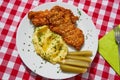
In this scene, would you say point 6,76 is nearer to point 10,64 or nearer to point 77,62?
point 10,64

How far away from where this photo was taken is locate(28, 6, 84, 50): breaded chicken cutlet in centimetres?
→ 192

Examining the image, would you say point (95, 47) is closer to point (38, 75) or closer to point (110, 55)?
point (110, 55)

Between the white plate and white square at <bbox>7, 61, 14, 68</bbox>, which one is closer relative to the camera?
the white plate

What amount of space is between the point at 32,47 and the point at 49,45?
114 mm

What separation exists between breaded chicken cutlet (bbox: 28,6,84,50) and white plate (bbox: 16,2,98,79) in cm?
4

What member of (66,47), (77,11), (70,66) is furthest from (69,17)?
(70,66)

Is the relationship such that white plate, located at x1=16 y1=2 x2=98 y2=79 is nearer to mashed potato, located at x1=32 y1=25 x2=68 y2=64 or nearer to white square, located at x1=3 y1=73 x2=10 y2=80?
mashed potato, located at x1=32 y1=25 x2=68 y2=64

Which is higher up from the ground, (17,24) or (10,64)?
(17,24)

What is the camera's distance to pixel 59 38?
76.0 inches

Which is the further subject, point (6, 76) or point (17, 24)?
point (17, 24)

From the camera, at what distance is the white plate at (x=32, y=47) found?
184 centimetres

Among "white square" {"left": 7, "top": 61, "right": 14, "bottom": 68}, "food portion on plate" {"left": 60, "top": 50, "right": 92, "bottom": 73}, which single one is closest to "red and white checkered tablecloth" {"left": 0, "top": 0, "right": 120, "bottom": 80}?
"white square" {"left": 7, "top": 61, "right": 14, "bottom": 68}

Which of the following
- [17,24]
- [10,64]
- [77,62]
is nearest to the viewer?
[77,62]

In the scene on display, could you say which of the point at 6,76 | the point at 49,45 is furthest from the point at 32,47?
the point at 6,76
